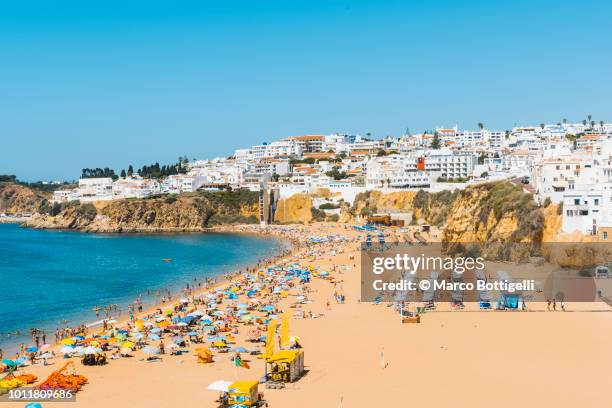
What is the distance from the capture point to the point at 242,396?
12.9 metres

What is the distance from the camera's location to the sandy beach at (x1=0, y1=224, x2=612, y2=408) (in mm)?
13836

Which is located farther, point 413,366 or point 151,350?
point 151,350

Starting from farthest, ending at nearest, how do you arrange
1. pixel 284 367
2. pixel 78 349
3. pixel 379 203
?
pixel 379 203 < pixel 78 349 < pixel 284 367

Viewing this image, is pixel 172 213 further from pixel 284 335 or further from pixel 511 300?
pixel 284 335

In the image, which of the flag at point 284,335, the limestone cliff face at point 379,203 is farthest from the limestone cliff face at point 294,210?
the flag at point 284,335

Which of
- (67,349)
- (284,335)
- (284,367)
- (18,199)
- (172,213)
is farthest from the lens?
(18,199)

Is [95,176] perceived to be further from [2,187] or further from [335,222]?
[335,222]

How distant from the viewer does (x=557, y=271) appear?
24781mm

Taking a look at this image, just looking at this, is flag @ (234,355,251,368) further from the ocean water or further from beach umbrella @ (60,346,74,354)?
the ocean water

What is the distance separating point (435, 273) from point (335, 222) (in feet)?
151

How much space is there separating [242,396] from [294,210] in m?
64.2

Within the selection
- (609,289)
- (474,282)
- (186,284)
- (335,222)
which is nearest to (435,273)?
(474,282)

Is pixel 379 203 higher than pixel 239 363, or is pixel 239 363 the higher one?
pixel 379 203

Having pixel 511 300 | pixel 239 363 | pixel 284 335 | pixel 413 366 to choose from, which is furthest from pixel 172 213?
pixel 413 366
